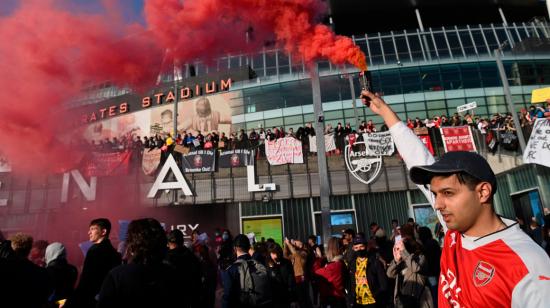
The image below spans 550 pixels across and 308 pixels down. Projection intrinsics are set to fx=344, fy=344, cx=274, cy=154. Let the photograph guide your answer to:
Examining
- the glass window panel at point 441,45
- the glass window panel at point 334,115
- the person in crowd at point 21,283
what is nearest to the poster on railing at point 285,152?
the glass window panel at point 334,115

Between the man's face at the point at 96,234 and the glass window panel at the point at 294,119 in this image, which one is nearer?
the man's face at the point at 96,234

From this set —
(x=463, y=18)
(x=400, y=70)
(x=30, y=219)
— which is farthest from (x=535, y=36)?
(x=30, y=219)

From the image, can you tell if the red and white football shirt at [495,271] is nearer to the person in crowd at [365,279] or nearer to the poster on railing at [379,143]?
the person in crowd at [365,279]

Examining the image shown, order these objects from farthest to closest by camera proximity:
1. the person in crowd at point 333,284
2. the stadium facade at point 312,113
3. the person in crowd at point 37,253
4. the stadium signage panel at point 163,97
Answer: the stadium signage panel at point 163,97
the stadium facade at point 312,113
the person in crowd at point 333,284
the person in crowd at point 37,253

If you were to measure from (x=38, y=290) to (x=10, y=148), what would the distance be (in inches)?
551

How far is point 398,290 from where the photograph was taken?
534 centimetres

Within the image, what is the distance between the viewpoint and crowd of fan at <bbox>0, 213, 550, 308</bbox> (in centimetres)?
293

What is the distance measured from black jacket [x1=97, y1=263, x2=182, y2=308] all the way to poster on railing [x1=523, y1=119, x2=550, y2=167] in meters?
18.1

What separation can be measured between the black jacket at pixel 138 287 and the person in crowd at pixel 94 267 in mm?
1483

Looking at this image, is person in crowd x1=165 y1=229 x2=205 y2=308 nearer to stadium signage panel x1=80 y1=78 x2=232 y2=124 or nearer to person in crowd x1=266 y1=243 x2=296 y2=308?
person in crowd x1=266 y1=243 x2=296 y2=308

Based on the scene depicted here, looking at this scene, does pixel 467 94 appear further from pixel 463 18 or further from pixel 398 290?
pixel 398 290

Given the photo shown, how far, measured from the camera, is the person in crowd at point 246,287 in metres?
4.93

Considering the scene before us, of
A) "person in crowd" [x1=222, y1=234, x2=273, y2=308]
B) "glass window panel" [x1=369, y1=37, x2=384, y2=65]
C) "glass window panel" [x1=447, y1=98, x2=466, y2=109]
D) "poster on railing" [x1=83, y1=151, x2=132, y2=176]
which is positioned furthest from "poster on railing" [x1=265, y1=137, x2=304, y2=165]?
"glass window panel" [x1=447, y1=98, x2=466, y2=109]

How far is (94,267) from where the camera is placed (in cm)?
409
